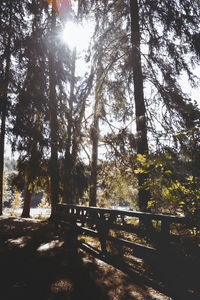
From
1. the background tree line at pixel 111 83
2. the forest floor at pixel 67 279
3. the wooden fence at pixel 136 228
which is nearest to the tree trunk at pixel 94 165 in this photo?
the background tree line at pixel 111 83

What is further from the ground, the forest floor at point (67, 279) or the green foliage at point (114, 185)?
the green foliage at point (114, 185)

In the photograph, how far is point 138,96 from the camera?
7328 mm

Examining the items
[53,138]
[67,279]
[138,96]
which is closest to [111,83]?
[138,96]

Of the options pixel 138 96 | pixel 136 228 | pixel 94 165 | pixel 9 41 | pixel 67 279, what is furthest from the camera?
pixel 94 165

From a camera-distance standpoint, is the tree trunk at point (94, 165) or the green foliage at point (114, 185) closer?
the tree trunk at point (94, 165)

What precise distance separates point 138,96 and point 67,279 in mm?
6089

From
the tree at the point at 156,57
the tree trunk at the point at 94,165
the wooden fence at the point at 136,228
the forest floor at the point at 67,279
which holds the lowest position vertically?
the forest floor at the point at 67,279

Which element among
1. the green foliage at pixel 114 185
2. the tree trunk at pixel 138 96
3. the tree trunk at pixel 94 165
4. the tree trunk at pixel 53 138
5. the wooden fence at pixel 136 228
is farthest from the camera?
the tree trunk at pixel 53 138

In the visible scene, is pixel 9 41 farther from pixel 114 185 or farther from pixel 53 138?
pixel 114 185

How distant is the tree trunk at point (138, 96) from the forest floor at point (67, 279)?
117 inches

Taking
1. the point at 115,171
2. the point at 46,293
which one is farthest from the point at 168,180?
the point at 115,171

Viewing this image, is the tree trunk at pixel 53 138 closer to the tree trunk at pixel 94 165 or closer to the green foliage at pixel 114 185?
the tree trunk at pixel 94 165

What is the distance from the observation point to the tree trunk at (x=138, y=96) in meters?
6.71

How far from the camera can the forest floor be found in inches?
114
